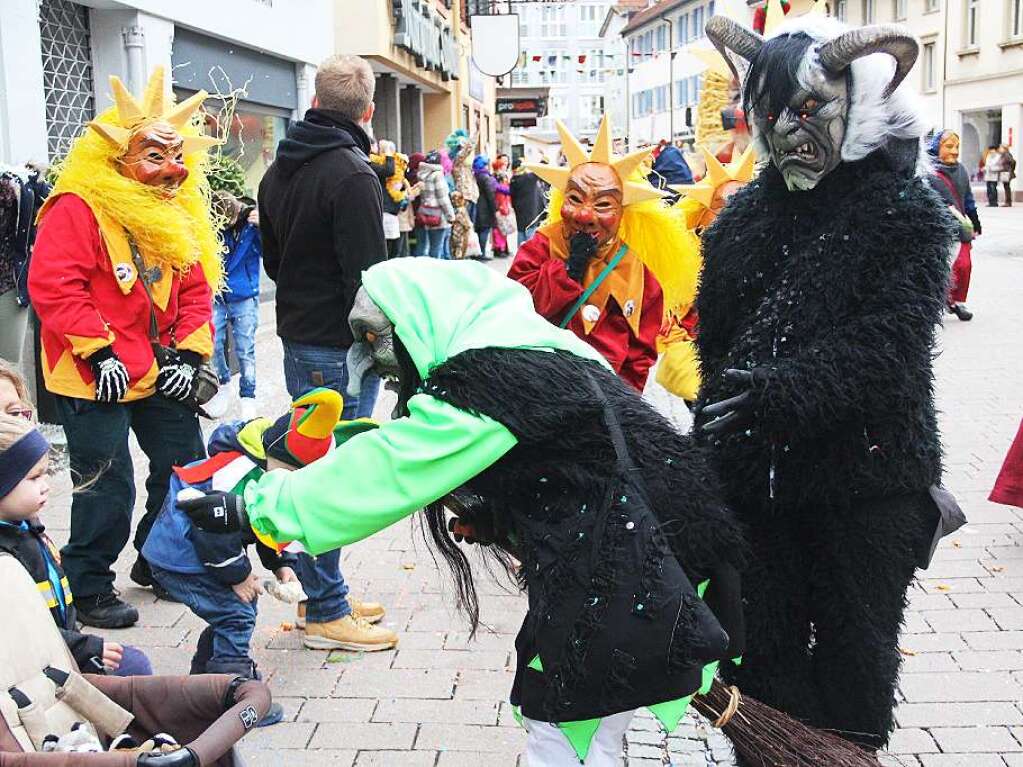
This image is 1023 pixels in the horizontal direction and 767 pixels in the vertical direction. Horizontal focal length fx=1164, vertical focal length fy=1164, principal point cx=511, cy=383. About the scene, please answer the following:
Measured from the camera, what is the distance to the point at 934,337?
2.74 meters

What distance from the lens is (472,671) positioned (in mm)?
4121

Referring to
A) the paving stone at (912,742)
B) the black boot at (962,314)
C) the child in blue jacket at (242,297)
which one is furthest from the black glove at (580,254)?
the black boot at (962,314)

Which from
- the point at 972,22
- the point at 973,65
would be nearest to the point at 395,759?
the point at 973,65

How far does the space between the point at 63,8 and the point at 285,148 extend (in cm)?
613

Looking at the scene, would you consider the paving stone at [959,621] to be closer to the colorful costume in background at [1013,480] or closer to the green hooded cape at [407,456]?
the colorful costume in background at [1013,480]

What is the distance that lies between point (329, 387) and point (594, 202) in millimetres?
1246

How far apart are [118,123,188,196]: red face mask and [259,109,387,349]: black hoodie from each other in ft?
1.34

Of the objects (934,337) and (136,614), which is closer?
A: (934,337)

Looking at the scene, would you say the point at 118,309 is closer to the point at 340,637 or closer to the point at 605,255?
the point at 340,637

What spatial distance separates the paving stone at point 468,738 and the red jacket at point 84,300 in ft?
5.73

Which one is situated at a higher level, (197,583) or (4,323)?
(4,323)

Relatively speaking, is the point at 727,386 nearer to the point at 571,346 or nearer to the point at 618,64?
the point at 571,346

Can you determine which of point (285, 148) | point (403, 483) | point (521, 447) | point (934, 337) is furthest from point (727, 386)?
point (285, 148)

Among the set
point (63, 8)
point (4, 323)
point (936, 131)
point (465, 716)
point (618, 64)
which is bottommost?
point (465, 716)
